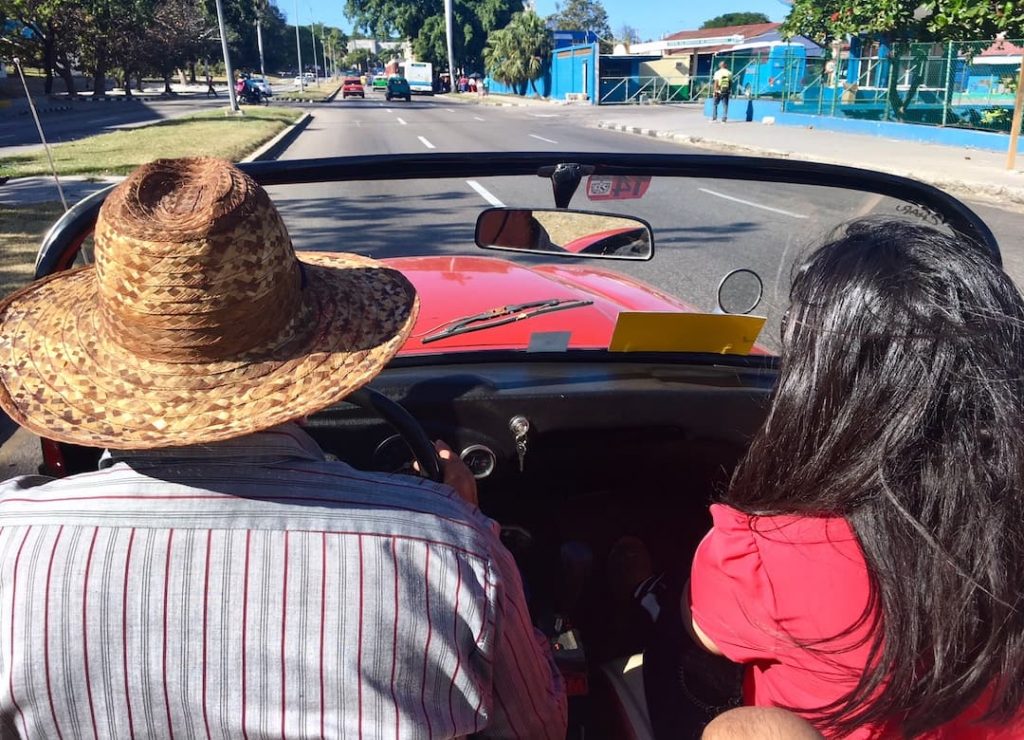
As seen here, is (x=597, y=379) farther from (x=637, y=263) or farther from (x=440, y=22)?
(x=440, y=22)

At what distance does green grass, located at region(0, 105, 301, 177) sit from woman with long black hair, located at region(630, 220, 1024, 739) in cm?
1177

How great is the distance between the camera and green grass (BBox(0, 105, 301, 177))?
553 inches

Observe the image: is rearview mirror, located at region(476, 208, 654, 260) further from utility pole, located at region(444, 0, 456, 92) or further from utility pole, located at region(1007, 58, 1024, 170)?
utility pole, located at region(444, 0, 456, 92)

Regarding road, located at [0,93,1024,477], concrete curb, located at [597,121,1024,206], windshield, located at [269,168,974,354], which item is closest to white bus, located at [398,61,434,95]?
concrete curb, located at [597,121,1024,206]

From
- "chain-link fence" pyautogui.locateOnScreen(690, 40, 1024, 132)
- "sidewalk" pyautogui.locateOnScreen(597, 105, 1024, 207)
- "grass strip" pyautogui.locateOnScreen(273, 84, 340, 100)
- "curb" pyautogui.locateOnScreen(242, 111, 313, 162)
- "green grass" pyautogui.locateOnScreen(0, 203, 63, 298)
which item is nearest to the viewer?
"green grass" pyautogui.locateOnScreen(0, 203, 63, 298)

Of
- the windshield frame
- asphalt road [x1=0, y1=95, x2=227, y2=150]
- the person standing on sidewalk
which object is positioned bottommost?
asphalt road [x1=0, y1=95, x2=227, y2=150]

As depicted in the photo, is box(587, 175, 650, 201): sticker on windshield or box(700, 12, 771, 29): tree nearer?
box(587, 175, 650, 201): sticker on windshield

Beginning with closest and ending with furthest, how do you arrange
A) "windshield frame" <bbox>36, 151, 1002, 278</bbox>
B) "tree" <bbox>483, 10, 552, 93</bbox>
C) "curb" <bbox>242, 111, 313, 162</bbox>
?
"windshield frame" <bbox>36, 151, 1002, 278</bbox> → "curb" <bbox>242, 111, 313, 162</bbox> → "tree" <bbox>483, 10, 552, 93</bbox>

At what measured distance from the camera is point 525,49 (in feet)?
182

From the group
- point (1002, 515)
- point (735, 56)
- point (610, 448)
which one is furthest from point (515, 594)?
point (735, 56)

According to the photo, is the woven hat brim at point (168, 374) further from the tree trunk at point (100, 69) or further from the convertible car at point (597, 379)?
the tree trunk at point (100, 69)

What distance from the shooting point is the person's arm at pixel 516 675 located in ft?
4.16

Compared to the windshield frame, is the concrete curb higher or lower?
lower

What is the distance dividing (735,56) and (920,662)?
134 ft
